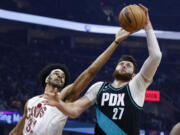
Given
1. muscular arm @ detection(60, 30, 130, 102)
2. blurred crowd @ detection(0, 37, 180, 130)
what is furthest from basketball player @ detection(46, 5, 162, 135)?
blurred crowd @ detection(0, 37, 180, 130)

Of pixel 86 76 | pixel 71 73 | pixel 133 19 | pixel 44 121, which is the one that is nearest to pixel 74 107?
pixel 86 76

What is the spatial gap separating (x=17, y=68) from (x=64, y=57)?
4544mm

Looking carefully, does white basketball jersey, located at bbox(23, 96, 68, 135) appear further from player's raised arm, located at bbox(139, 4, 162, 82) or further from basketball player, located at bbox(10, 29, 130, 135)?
player's raised arm, located at bbox(139, 4, 162, 82)

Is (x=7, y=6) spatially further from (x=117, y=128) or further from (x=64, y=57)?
(x=117, y=128)

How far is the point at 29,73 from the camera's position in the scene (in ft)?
74.7

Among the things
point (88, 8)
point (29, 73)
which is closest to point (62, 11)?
point (88, 8)

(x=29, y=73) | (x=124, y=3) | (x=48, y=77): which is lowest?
(x=29, y=73)

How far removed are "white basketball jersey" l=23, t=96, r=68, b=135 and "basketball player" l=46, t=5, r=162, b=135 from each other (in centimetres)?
65

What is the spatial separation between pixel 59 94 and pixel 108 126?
2.69 feet

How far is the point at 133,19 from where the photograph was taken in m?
3.56

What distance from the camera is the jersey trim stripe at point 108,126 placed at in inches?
130

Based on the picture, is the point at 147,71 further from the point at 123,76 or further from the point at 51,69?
the point at 51,69

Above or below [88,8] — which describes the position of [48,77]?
below

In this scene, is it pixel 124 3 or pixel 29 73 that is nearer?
pixel 29 73
